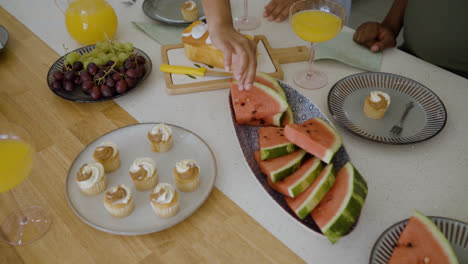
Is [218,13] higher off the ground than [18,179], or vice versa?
[218,13]

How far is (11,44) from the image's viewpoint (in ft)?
Result: 5.94

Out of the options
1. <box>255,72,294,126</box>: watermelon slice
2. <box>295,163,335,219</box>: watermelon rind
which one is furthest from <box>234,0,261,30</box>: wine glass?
<box>295,163,335,219</box>: watermelon rind

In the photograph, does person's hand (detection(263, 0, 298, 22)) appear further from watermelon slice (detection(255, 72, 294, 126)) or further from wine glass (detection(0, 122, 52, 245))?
wine glass (detection(0, 122, 52, 245))

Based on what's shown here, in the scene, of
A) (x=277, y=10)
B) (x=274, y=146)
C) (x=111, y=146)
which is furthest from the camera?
(x=277, y=10)

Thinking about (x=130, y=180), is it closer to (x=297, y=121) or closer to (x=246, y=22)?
(x=297, y=121)

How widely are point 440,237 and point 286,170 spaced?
41 centimetres

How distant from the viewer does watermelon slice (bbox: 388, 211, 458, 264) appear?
0.83m

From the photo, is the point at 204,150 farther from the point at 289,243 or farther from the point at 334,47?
the point at 334,47

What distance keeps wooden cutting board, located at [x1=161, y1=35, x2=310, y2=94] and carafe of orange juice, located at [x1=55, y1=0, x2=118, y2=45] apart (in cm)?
30

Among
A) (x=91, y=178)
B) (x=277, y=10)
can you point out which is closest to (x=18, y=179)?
(x=91, y=178)

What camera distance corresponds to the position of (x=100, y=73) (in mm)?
1461

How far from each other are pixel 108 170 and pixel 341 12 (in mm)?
1055

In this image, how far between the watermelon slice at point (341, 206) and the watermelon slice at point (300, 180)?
0.06 metres

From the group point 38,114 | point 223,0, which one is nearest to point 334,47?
point 223,0
